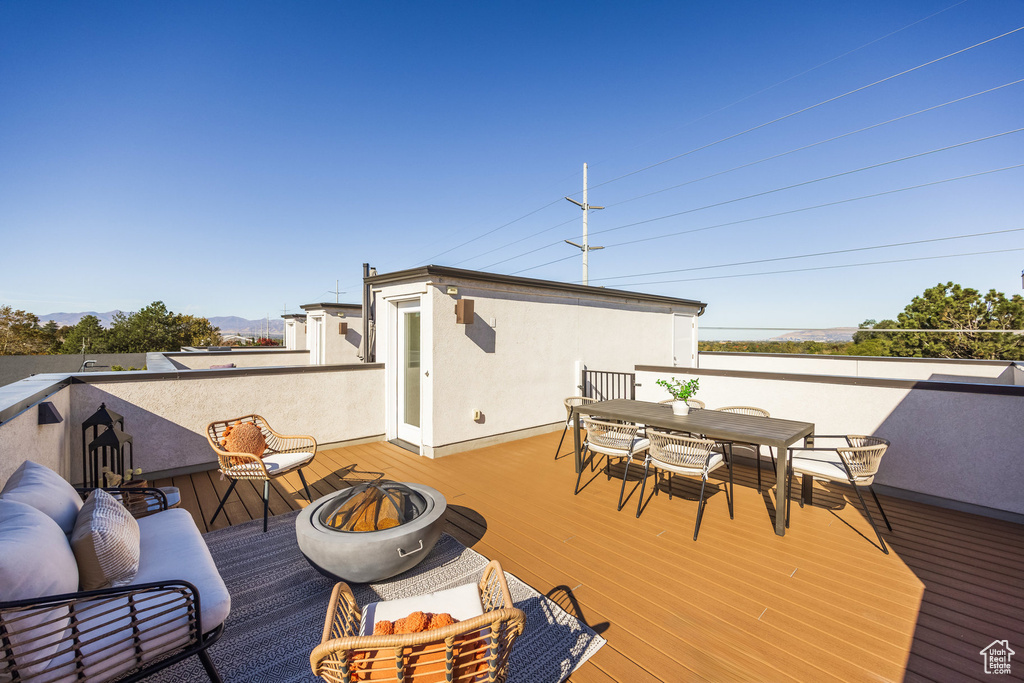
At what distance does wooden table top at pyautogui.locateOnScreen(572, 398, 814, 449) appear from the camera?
3086 mm

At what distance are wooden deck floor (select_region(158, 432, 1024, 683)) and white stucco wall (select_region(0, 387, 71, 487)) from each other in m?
0.94

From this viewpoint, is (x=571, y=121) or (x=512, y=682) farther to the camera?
(x=571, y=121)

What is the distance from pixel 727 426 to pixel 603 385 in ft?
11.2

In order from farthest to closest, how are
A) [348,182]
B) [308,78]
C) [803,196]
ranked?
1. [803,196]
2. [348,182]
3. [308,78]

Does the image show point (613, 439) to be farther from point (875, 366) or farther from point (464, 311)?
point (875, 366)

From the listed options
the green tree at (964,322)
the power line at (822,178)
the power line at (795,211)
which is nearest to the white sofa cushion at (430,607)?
the power line at (822,178)

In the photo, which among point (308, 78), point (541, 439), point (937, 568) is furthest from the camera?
point (308, 78)

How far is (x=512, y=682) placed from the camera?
1.69 meters

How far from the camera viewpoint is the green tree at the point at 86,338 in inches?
883

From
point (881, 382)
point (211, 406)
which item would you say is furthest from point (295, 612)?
point (881, 382)

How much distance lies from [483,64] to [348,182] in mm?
6221

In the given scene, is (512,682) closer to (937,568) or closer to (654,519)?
(654,519)

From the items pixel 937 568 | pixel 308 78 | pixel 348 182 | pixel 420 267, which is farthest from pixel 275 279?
pixel 937 568

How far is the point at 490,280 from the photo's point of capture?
5.34 metres
